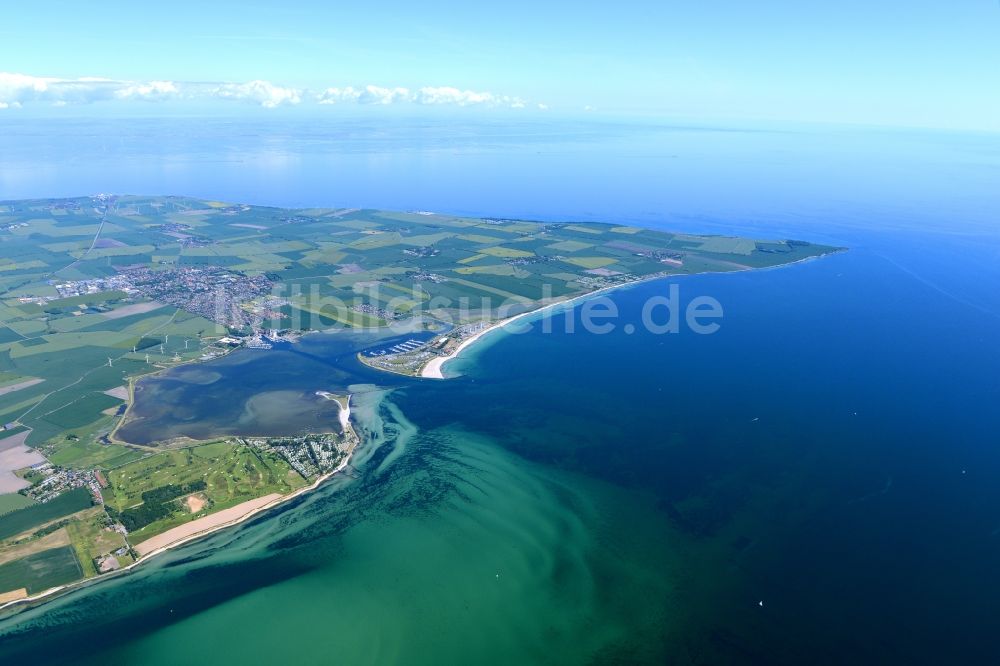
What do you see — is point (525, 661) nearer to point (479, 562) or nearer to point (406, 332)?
point (479, 562)

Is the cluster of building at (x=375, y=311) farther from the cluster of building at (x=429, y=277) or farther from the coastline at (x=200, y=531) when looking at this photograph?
the coastline at (x=200, y=531)

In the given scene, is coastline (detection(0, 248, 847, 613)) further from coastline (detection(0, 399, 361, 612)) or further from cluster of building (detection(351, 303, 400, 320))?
cluster of building (detection(351, 303, 400, 320))

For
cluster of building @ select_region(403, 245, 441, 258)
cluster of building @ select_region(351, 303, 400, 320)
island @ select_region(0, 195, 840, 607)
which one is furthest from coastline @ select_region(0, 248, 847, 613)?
cluster of building @ select_region(403, 245, 441, 258)

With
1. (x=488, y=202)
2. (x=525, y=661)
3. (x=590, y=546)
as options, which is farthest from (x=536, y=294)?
(x=488, y=202)

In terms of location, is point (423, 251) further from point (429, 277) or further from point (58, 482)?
point (58, 482)

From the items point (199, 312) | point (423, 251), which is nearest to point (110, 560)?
point (199, 312)

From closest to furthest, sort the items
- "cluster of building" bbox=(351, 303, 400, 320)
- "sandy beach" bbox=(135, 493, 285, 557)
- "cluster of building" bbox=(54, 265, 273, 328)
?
"sandy beach" bbox=(135, 493, 285, 557), "cluster of building" bbox=(351, 303, 400, 320), "cluster of building" bbox=(54, 265, 273, 328)
